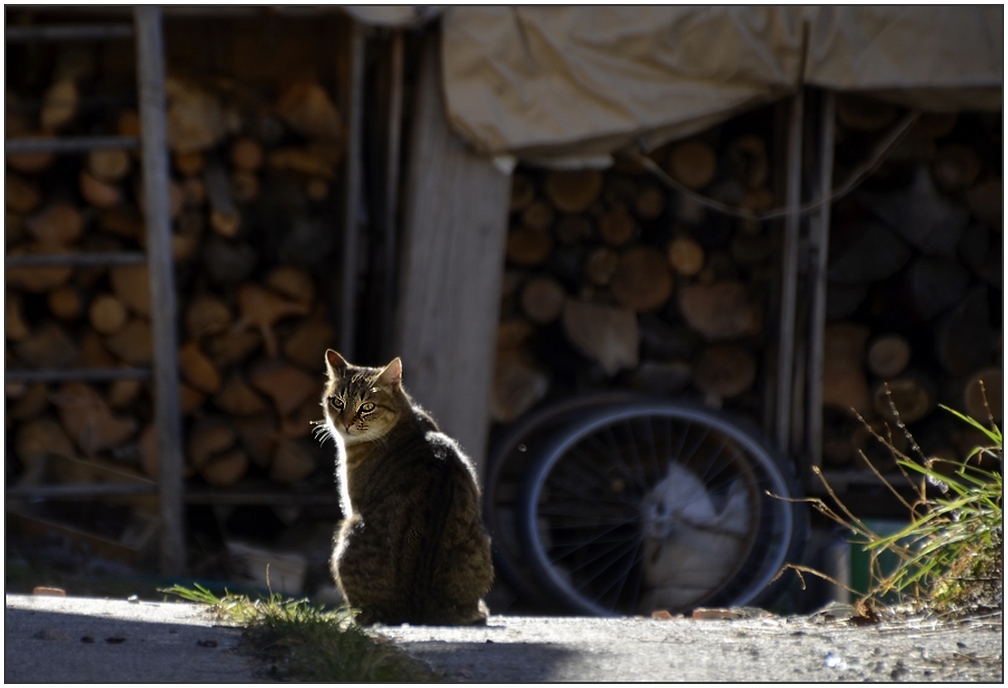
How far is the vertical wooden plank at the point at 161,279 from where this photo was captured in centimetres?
420

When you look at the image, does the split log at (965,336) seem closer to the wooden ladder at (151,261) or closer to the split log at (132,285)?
the wooden ladder at (151,261)

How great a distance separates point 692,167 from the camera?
479 centimetres

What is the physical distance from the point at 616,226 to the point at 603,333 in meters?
0.45

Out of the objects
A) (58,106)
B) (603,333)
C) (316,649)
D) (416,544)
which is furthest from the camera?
(603,333)

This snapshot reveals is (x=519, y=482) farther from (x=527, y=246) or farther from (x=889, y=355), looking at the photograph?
(x=889, y=355)

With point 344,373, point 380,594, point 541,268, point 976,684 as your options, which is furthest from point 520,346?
point 976,684

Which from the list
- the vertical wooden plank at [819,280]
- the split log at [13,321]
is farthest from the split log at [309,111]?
the vertical wooden plank at [819,280]

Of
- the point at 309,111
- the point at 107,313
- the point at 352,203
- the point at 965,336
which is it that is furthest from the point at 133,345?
the point at 965,336

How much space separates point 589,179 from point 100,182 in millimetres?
1943

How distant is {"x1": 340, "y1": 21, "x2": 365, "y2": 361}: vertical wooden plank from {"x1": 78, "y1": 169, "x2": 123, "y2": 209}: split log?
35.2 inches

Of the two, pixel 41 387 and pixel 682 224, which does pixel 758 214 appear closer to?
pixel 682 224

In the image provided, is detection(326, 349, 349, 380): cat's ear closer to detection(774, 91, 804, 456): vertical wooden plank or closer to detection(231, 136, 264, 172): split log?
detection(231, 136, 264, 172): split log

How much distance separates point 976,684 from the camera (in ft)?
6.76

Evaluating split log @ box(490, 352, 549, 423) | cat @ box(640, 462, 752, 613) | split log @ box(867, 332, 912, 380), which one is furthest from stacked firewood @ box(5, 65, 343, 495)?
split log @ box(867, 332, 912, 380)
